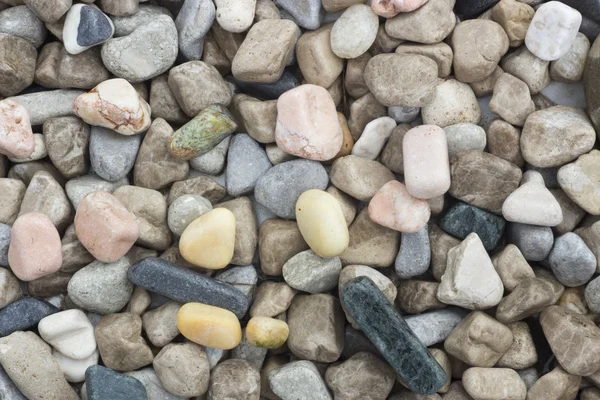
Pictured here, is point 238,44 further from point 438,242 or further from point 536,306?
point 536,306

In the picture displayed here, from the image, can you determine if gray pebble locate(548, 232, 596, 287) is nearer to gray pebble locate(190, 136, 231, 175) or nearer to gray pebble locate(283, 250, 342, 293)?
gray pebble locate(283, 250, 342, 293)

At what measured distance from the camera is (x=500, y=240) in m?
1.09

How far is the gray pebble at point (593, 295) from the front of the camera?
102 cm

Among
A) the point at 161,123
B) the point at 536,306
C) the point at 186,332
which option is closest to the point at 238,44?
the point at 161,123

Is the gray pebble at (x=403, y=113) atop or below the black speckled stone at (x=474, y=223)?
atop

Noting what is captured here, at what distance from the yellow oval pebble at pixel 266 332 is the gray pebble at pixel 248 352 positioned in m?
0.03

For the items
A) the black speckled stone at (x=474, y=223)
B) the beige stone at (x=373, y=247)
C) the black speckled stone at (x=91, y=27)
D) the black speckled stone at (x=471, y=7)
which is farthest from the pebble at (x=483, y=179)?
the black speckled stone at (x=91, y=27)

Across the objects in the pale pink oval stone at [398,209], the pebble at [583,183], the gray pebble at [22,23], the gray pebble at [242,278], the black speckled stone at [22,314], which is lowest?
the black speckled stone at [22,314]

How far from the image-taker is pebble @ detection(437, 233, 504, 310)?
1013mm

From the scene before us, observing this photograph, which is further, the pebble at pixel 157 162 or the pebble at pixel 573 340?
the pebble at pixel 157 162

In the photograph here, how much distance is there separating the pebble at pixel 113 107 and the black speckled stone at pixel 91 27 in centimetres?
6

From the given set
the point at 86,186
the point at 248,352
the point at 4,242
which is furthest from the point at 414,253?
the point at 4,242

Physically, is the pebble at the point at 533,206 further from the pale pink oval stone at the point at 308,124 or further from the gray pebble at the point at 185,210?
the gray pebble at the point at 185,210

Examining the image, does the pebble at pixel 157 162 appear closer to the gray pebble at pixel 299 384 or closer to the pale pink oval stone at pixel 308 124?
the pale pink oval stone at pixel 308 124
